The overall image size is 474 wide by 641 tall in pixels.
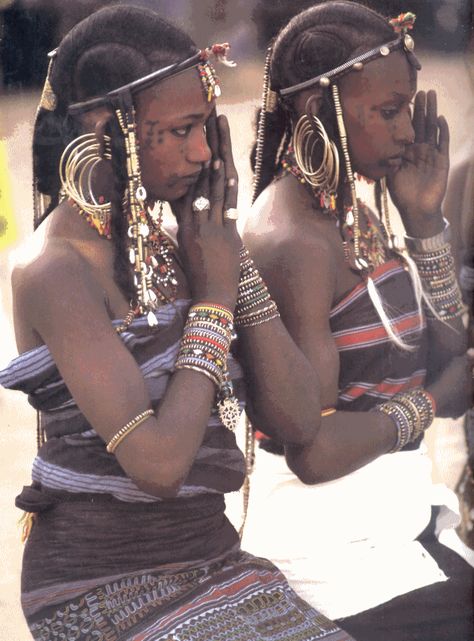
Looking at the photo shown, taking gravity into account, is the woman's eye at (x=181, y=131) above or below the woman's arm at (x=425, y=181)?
above

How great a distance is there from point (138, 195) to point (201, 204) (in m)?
0.17

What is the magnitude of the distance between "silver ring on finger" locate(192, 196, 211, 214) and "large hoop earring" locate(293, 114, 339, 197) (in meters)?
0.44

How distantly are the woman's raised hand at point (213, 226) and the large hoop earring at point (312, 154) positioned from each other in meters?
0.36

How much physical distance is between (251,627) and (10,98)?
1.41 meters

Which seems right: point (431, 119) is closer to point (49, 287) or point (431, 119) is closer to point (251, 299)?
point (251, 299)

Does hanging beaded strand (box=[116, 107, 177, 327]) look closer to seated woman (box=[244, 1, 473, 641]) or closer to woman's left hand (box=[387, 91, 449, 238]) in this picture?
seated woman (box=[244, 1, 473, 641])

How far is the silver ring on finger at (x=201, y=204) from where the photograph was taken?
2.50 m

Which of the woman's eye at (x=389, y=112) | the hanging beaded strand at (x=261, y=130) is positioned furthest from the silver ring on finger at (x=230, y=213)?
the woman's eye at (x=389, y=112)

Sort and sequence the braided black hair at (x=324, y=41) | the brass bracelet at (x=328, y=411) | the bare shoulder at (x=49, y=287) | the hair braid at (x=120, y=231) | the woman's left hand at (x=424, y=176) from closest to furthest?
the bare shoulder at (x=49, y=287) < the hair braid at (x=120, y=231) < the braided black hair at (x=324, y=41) < the brass bracelet at (x=328, y=411) < the woman's left hand at (x=424, y=176)

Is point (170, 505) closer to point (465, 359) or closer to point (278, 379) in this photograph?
point (278, 379)

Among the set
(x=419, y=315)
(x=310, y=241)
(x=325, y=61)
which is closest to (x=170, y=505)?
(x=310, y=241)

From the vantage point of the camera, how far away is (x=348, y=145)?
2.83 m

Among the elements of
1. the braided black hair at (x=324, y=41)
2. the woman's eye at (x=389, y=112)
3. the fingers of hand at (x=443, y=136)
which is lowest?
the fingers of hand at (x=443, y=136)

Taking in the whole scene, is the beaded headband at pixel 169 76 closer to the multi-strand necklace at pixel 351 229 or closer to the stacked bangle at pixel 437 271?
the multi-strand necklace at pixel 351 229
